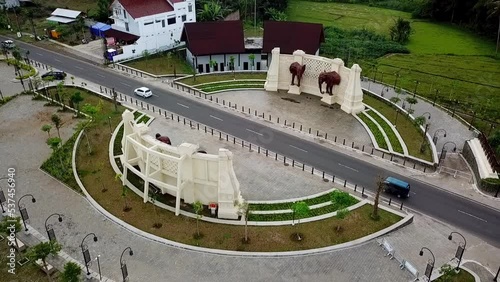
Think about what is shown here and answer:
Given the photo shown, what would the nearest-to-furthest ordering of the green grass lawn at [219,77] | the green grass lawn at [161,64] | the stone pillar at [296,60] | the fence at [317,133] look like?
the fence at [317,133]
the stone pillar at [296,60]
the green grass lawn at [219,77]
the green grass lawn at [161,64]

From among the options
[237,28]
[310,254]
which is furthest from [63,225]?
[237,28]

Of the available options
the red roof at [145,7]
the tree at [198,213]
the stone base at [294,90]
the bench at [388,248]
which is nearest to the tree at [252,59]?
the stone base at [294,90]

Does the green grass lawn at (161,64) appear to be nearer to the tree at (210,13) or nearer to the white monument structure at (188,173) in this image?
the tree at (210,13)

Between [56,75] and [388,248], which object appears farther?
[56,75]

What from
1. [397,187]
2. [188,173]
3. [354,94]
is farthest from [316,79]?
[188,173]

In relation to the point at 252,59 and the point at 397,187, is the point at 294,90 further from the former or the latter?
the point at 397,187
